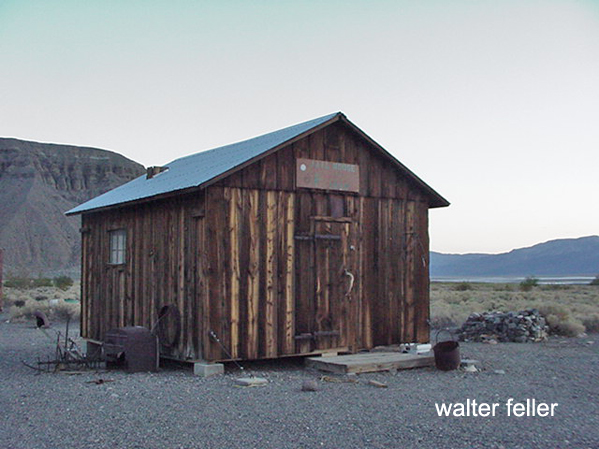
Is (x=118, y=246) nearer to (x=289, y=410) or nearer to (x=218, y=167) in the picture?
(x=218, y=167)

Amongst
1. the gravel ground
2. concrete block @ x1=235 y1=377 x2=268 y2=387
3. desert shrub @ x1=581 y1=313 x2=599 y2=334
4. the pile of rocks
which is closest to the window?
the gravel ground

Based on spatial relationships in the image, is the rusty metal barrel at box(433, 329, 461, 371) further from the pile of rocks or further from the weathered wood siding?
the pile of rocks

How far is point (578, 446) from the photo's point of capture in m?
6.94

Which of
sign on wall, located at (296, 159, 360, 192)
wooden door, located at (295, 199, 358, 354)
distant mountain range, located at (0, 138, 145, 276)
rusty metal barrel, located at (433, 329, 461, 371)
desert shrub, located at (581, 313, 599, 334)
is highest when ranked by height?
distant mountain range, located at (0, 138, 145, 276)

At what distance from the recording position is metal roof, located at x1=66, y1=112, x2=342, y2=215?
12.3m

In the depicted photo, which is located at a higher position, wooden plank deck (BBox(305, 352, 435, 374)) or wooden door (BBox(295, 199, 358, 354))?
wooden door (BBox(295, 199, 358, 354))

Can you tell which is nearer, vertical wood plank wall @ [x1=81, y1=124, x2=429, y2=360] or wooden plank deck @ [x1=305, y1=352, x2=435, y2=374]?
wooden plank deck @ [x1=305, y1=352, x2=435, y2=374]

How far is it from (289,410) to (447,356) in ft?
14.4

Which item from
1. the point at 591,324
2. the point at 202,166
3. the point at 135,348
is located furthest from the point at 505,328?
the point at 135,348

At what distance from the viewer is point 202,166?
14.0 meters

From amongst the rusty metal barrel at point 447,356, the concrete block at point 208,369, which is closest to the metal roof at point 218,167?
the concrete block at point 208,369

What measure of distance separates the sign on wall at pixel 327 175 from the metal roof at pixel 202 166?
65 cm

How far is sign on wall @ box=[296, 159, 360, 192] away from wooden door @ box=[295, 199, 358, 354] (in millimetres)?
590

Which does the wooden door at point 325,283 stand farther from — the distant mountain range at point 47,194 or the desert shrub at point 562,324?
the distant mountain range at point 47,194
